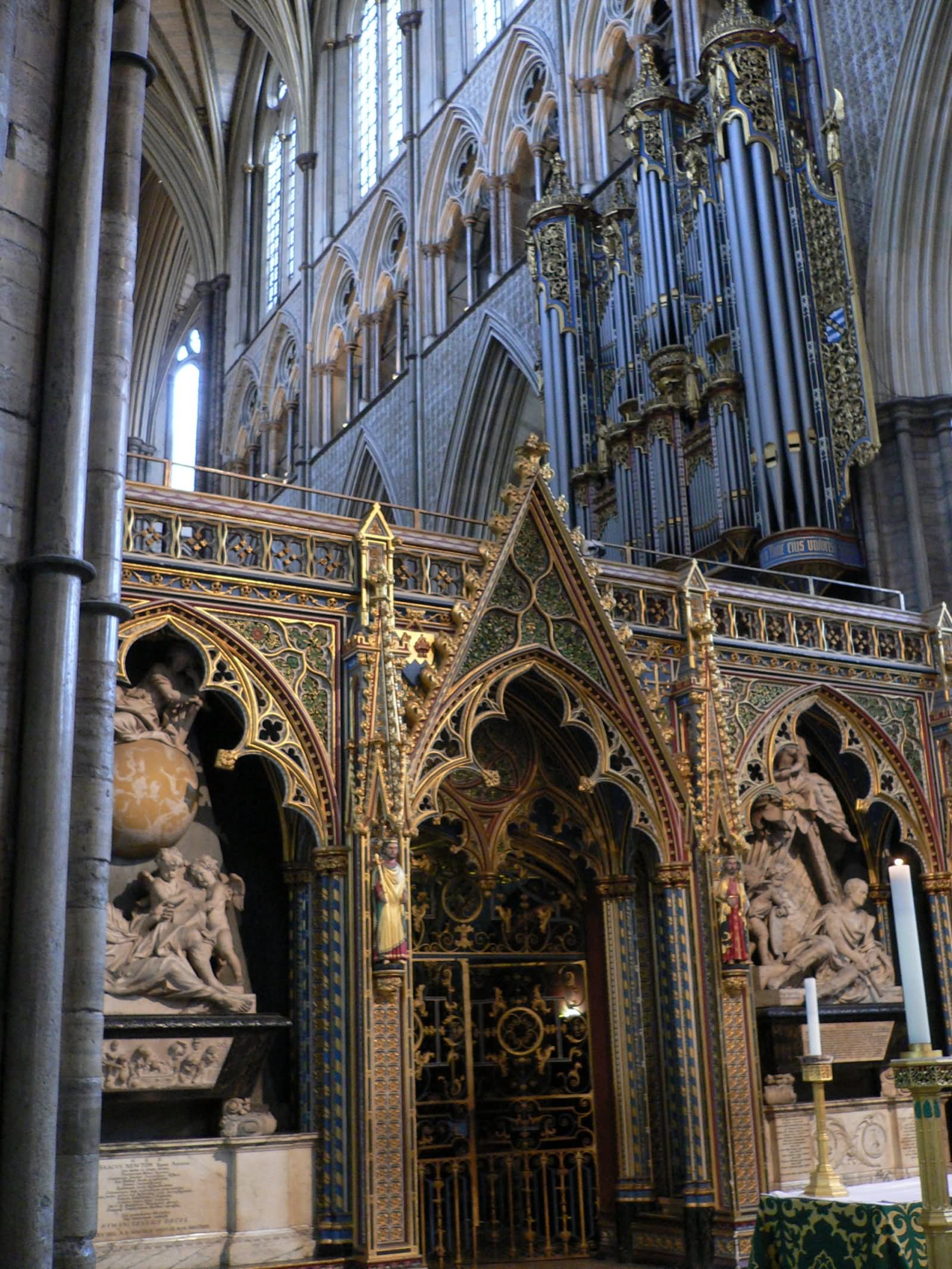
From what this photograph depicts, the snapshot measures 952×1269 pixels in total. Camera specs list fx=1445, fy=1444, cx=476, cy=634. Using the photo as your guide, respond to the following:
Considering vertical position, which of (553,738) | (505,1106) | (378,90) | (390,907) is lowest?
(505,1106)

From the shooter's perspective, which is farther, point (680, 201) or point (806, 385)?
point (680, 201)

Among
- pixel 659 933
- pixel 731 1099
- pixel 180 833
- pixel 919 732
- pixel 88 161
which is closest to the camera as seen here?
pixel 88 161

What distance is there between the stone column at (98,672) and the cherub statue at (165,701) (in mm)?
4266

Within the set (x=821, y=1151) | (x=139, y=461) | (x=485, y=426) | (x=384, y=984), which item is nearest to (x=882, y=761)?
(x=384, y=984)

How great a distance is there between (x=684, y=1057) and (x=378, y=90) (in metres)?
20.4

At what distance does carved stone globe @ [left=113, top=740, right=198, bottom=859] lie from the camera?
401 inches

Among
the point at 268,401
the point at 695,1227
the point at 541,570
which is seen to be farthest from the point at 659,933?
the point at 268,401

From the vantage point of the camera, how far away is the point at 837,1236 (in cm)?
698

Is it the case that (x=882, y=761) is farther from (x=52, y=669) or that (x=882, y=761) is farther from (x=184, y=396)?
(x=184, y=396)

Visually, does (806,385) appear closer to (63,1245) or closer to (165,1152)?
(165,1152)

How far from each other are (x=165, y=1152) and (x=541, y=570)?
17.3ft

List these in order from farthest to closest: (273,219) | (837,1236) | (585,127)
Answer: (273,219) < (585,127) < (837,1236)

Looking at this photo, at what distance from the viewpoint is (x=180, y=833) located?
34.4ft

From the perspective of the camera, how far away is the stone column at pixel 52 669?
5.05 metres
